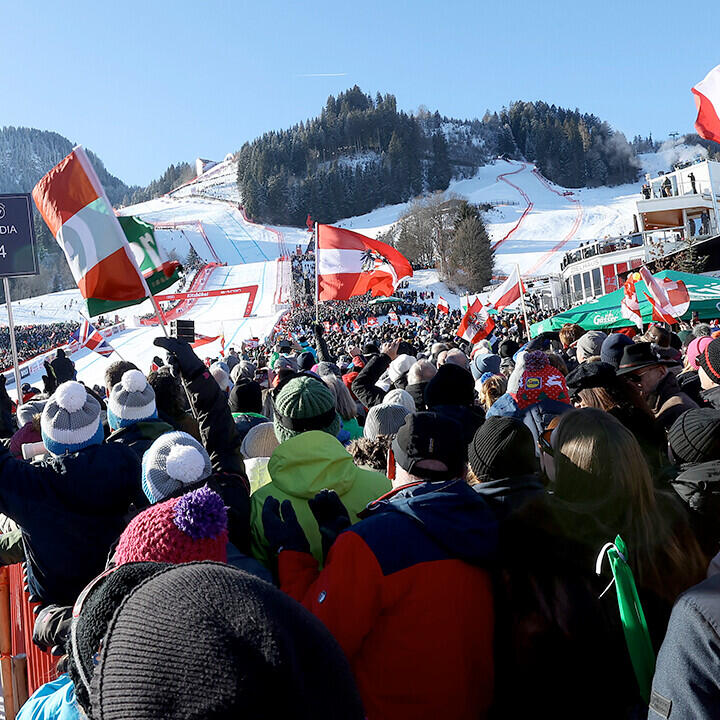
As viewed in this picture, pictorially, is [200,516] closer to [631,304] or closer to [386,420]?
[386,420]

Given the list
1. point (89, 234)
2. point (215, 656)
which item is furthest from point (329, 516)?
point (89, 234)

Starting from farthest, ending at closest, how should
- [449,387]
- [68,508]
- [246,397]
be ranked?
[246,397], [449,387], [68,508]

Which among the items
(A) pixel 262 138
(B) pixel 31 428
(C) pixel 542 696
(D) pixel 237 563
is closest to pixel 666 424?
(C) pixel 542 696

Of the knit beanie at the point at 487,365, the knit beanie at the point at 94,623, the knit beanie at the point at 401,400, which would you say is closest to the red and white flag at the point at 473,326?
the knit beanie at the point at 487,365

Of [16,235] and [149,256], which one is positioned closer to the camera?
[16,235]

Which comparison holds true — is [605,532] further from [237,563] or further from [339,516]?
[237,563]

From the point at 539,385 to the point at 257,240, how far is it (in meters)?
78.9

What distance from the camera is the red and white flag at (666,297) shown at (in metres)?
8.99

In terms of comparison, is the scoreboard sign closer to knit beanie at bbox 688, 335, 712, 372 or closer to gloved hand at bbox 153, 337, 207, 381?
gloved hand at bbox 153, 337, 207, 381

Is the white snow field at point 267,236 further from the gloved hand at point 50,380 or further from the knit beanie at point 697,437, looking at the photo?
the knit beanie at point 697,437

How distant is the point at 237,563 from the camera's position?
216 cm

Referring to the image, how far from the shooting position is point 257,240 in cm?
8000

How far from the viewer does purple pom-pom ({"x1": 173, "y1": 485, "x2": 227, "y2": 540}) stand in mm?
1452

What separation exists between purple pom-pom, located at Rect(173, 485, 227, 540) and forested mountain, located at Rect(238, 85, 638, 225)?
325 ft
